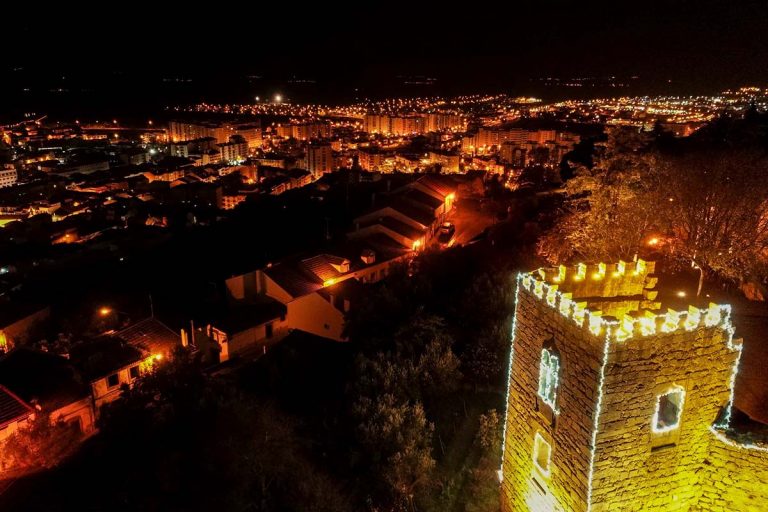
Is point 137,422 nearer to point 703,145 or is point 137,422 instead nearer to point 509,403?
point 509,403

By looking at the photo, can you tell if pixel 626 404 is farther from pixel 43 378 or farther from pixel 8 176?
pixel 8 176

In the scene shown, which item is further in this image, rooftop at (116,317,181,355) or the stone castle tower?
rooftop at (116,317,181,355)

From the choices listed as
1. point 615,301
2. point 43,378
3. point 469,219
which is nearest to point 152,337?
point 43,378

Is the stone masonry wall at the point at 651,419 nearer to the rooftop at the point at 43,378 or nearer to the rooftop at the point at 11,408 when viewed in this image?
the rooftop at the point at 11,408

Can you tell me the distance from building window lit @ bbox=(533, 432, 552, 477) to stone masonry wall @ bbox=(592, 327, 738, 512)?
3.26 ft

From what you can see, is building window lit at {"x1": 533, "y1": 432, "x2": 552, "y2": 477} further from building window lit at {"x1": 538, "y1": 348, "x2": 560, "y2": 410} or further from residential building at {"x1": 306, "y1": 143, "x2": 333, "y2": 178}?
residential building at {"x1": 306, "y1": 143, "x2": 333, "y2": 178}

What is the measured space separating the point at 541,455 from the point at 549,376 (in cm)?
137

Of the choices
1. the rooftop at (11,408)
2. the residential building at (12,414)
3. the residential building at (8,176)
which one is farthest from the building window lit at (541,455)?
the residential building at (8,176)

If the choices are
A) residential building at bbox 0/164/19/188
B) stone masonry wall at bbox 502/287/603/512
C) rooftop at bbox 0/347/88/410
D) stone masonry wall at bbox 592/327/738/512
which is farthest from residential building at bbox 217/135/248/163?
stone masonry wall at bbox 592/327/738/512

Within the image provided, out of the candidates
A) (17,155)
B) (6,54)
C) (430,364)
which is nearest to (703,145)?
(430,364)

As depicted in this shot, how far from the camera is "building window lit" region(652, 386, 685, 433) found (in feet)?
24.1

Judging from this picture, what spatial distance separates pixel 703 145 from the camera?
17.0 metres

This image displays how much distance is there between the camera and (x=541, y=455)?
27.4 feet

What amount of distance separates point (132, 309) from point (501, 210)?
21200 millimetres
